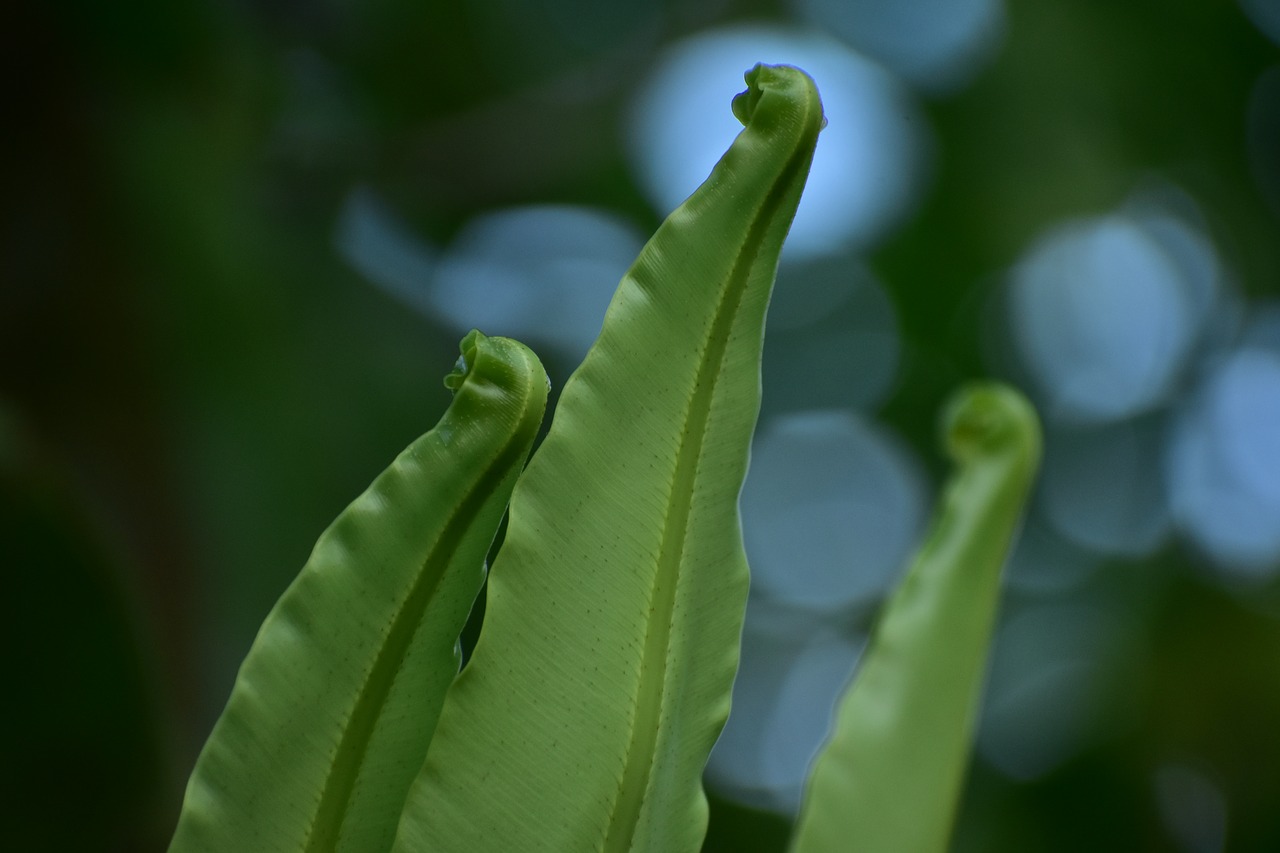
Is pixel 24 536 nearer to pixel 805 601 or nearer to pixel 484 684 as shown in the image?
pixel 484 684

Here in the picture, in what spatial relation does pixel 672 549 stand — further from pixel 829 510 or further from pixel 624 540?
pixel 829 510

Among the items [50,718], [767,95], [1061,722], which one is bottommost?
[1061,722]

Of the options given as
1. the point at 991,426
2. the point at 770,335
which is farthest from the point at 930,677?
the point at 770,335

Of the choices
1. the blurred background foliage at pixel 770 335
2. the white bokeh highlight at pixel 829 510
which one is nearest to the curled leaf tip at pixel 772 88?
the blurred background foliage at pixel 770 335

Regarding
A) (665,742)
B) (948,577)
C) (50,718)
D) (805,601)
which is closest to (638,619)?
(665,742)

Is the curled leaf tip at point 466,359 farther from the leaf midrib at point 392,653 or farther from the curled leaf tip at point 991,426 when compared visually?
the curled leaf tip at point 991,426
